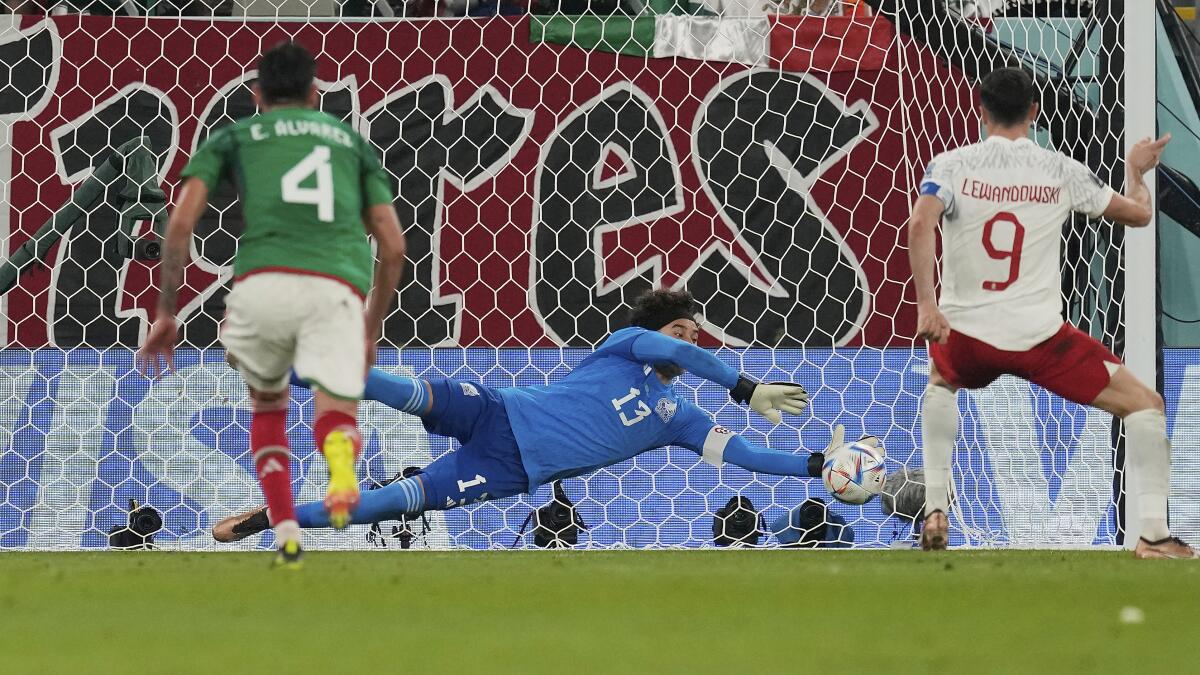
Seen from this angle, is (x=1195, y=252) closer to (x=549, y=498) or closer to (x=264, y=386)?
(x=549, y=498)

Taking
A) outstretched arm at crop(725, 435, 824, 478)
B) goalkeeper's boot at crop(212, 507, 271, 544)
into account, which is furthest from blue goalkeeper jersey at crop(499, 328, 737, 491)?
goalkeeper's boot at crop(212, 507, 271, 544)

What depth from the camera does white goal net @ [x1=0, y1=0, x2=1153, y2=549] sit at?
7594mm

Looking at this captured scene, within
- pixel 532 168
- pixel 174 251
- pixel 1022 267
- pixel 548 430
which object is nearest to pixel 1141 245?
pixel 1022 267

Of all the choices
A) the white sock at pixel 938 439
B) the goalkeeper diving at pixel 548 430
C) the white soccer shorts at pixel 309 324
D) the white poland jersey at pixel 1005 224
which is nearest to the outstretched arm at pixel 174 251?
the white soccer shorts at pixel 309 324

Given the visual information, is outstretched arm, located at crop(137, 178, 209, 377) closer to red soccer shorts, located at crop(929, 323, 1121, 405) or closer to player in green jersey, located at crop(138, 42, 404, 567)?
player in green jersey, located at crop(138, 42, 404, 567)

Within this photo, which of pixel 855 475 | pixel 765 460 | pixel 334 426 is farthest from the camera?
pixel 765 460

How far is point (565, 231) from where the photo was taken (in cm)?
797

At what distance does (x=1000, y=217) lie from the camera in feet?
17.3

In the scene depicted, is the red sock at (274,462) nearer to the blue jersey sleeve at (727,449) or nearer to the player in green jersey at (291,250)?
the player in green jersey at (291,250)

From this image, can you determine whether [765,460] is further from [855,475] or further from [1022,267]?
[1022,267]

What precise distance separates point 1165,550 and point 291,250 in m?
2.97

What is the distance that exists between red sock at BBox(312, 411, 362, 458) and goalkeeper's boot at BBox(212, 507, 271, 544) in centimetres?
201

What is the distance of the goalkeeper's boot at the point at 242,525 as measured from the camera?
19.6ft

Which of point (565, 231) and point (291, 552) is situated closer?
point (291, 552)
